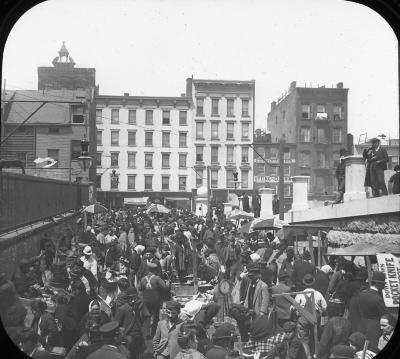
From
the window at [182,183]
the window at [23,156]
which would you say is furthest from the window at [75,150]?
the window at [182,183]

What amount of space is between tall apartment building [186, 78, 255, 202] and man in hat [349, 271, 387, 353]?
67.3ft

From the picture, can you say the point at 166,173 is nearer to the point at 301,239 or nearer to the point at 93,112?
the point at 93,112

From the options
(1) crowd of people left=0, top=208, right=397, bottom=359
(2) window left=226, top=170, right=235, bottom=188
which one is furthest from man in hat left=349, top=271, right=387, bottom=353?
(2) window left=226, top=170, right=235, bottom=188

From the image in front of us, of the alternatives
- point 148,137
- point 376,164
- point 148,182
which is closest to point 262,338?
point 376,164

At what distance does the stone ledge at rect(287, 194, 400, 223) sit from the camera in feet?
35.1

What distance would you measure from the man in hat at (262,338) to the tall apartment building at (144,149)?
1142 inches

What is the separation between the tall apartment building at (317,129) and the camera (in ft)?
165

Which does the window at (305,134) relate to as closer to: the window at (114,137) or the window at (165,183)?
the window at (165,183)

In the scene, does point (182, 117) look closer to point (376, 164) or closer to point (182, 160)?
point (182, 160)

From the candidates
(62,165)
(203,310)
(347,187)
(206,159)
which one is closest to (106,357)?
(203,310)

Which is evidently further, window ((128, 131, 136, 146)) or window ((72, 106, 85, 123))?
window ((128, 131, 136, 146))

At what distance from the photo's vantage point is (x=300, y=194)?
17.2 metres

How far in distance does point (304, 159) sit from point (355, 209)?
3993cm

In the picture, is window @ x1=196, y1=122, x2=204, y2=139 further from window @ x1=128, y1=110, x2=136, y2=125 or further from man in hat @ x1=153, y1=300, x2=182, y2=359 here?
man in hat @ x1=153, y1=300, x2=182, y2=359
